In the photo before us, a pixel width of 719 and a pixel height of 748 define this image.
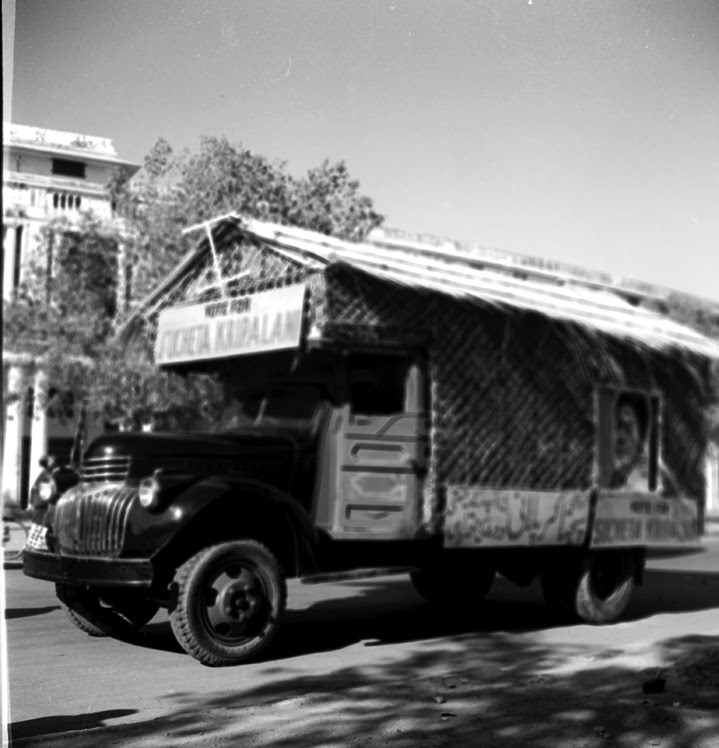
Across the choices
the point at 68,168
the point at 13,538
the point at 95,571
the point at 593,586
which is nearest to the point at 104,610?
the point at 95,571

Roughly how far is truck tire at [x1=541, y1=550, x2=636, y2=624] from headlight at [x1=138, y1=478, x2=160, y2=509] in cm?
429

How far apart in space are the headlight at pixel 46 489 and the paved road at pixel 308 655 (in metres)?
0.57

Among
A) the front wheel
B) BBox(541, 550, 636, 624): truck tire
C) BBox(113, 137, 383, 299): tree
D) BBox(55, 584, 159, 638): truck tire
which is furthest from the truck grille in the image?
BBox(541, 550, 636, 624): truck tire

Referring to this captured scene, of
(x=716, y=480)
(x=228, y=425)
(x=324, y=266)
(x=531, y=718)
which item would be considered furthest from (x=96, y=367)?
→ (x=716, y=480)

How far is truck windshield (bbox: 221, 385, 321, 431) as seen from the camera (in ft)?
28.1

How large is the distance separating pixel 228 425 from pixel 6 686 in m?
3.76

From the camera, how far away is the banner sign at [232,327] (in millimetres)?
8125

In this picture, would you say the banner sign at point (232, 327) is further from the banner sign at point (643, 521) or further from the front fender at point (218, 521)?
the banner sign at point (643, 521)

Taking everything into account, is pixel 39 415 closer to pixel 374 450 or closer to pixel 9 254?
pixel 9 254

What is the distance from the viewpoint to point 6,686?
17.8ft

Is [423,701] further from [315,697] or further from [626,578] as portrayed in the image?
[626,578]

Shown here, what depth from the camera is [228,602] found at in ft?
23.6

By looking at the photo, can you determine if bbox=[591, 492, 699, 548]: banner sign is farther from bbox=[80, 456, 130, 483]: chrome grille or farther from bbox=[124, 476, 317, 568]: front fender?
bbox=[80, 456, 130, 483]: chrome grille

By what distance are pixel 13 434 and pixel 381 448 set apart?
378 cm
